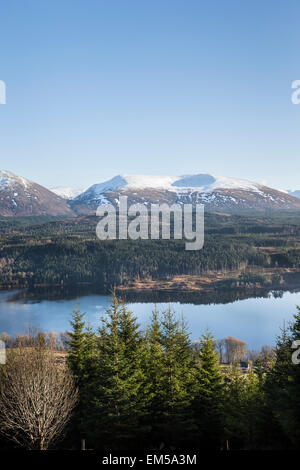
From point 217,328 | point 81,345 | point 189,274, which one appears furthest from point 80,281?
point 81,345

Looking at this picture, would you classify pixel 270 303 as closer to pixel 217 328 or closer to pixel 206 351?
pixel 217 328

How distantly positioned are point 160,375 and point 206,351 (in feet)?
9.51

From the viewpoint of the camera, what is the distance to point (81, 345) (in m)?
24.2

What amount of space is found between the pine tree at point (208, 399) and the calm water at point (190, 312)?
5191cm

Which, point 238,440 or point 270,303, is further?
point 270,303

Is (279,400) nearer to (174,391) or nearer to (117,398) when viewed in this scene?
(174,391)

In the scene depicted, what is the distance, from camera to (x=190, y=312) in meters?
100

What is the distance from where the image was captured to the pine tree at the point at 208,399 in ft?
69.1

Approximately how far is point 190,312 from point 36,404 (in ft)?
271

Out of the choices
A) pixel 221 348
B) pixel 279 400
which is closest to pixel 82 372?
pixel 279 400

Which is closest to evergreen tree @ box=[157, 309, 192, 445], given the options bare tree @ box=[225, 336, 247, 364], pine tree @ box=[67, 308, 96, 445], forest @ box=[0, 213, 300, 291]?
pine tree @ box=[67, 308, 96, 445]

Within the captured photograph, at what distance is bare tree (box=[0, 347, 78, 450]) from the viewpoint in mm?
19734

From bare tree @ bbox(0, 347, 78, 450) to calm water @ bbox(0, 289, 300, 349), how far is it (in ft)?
169

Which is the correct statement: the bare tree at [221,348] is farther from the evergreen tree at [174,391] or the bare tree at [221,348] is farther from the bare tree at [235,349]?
the evergreen tree at [174,391]
